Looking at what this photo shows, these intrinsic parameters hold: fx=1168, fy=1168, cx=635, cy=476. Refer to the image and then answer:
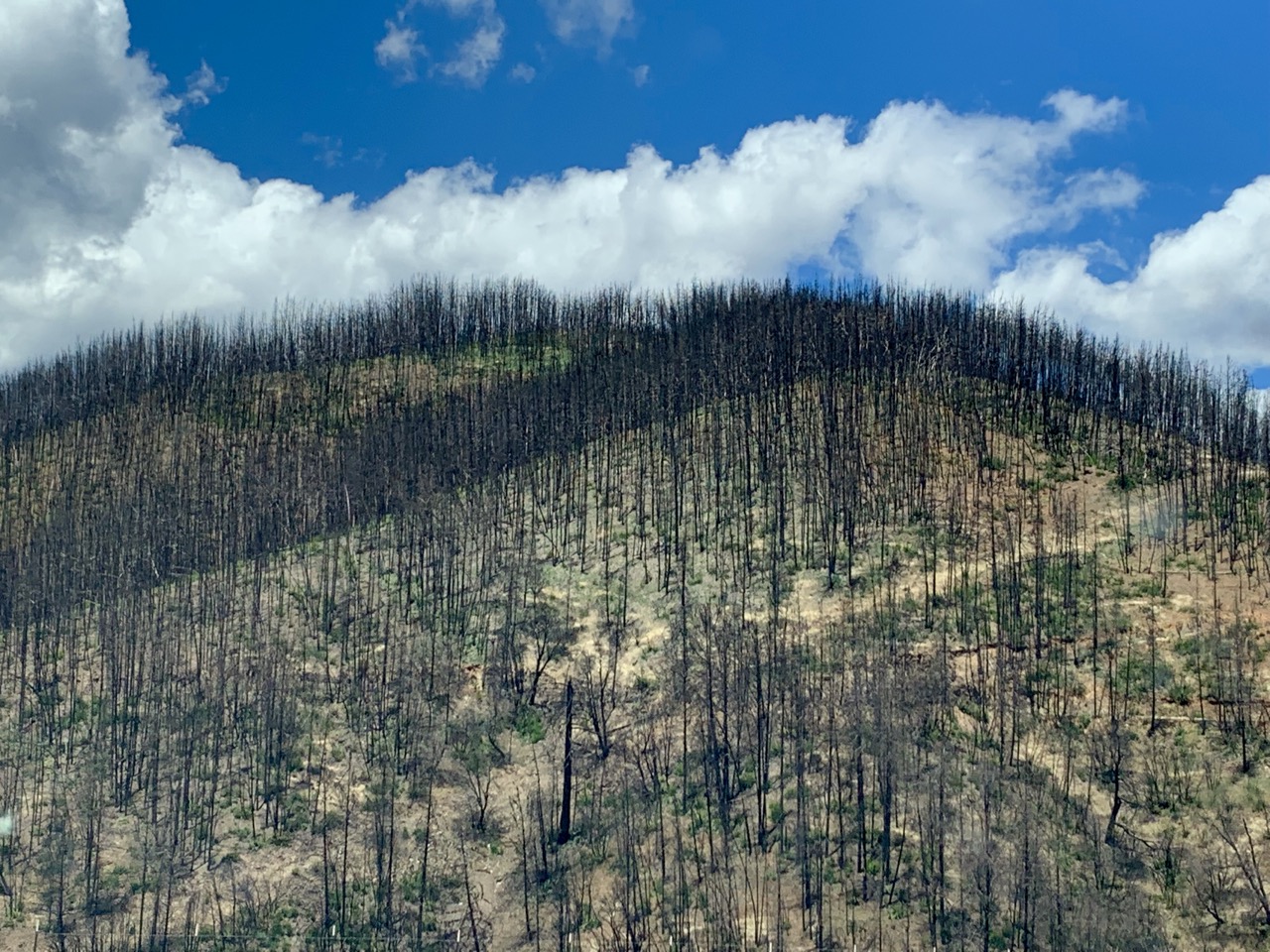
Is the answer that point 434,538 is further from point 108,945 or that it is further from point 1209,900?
point 1209,900

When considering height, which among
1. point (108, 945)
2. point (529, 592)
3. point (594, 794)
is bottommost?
point (108, 945)

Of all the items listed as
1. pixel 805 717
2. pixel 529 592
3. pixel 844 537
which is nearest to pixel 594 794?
pixel 805 717

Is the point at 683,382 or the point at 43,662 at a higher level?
the point at 683,382

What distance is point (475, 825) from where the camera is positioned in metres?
50.8

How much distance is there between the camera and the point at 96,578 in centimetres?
7325

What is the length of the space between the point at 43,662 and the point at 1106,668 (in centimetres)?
5517

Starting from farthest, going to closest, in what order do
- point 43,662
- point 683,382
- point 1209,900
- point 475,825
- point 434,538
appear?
point 683,382 < point 434,538 < point 43,662 < point 475,825 < point 1209,900

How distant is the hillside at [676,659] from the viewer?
146 feet

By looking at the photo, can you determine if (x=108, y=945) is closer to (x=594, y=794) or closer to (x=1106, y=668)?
(x=594, y=794)

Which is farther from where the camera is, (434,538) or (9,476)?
(9,476)

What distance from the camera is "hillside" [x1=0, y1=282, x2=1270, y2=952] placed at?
44.5 metres

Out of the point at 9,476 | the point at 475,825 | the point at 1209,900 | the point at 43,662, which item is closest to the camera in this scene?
the point at 1209,900

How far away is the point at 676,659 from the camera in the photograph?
58.3 meters

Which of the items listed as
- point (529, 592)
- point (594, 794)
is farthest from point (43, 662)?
point (594, 794)
